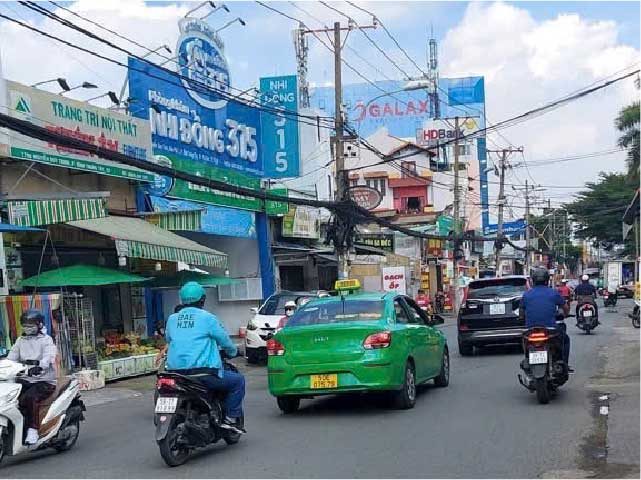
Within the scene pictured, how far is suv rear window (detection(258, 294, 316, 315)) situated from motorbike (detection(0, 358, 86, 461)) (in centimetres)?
1091

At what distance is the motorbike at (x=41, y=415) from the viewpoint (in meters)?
8.22

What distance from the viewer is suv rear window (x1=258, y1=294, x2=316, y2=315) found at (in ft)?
66.8

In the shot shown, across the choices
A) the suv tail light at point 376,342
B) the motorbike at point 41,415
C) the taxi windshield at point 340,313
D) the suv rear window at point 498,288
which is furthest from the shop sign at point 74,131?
the suv tail light at point 376,342

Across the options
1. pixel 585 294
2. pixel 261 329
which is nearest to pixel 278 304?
pixel 261 329

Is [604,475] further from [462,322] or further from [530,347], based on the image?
[462,322]

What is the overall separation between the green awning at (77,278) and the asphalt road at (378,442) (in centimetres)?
341

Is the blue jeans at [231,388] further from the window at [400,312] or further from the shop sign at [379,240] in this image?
the shop sign at [379,240]

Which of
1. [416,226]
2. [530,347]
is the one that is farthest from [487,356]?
[416,226]

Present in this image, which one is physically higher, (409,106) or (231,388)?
(409,106)

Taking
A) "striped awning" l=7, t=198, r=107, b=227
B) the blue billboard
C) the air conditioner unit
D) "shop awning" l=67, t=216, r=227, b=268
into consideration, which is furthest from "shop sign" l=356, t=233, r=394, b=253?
the blue billboard

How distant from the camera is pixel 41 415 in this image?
864 centimetres

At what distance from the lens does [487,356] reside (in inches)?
752

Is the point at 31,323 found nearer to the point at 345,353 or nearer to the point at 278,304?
the point at 345,353

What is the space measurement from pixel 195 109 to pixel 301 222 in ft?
28.9
